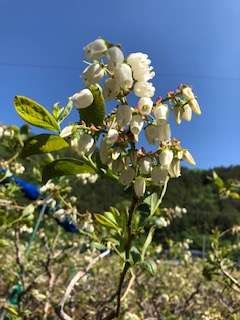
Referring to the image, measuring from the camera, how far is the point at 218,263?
2.56m

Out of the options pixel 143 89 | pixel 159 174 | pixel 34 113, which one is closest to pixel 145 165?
pixel 159 174

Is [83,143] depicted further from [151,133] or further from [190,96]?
[190,96]

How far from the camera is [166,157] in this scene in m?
0.96

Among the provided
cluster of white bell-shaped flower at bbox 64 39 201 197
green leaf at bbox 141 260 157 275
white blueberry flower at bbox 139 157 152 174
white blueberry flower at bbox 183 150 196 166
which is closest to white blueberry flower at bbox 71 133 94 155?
cluster of white bell-shaped flower at bbox 64 39 201 197

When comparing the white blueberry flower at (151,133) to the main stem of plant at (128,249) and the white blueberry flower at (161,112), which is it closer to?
the white blueberry flower at (161,112)

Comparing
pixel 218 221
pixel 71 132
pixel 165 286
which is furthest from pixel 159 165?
pixel 218 221

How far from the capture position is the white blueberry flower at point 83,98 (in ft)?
3.13

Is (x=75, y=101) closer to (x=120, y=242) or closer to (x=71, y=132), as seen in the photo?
(x=71, y=132)

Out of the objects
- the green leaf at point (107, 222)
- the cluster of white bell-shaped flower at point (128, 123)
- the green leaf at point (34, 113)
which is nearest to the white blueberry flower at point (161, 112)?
the cluster of white bell-shaped flower at point (128, 123)

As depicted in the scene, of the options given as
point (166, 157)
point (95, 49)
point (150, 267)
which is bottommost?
point (150, 267)

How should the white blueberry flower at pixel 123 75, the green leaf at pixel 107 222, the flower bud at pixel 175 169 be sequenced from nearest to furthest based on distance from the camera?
the white blueberry flower at pixel 123 75 < the flower bud at pixel 175 169 < the green leaf at pixel 107 222

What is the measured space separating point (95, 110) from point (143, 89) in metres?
0.11

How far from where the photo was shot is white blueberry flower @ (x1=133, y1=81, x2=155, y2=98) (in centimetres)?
94

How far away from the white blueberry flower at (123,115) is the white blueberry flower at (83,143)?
0.25 feet
